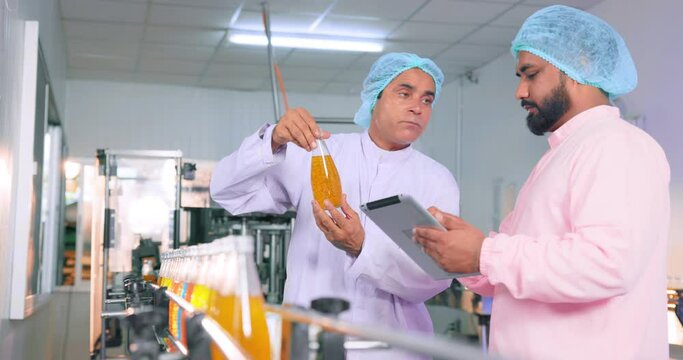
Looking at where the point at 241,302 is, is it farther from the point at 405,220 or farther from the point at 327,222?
the point at 327,222

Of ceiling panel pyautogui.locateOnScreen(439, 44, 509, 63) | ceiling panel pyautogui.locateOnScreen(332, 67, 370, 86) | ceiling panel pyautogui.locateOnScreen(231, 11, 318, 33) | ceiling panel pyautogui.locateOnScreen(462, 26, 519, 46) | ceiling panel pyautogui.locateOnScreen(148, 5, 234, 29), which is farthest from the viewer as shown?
ceiling panel pyautogui.locateOnScreen(332, 67, 370, 86)

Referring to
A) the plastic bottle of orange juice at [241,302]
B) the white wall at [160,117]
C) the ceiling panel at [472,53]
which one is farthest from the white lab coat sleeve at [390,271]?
the white wall at [160,117]

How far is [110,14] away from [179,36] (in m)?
0.66

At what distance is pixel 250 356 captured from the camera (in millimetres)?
935

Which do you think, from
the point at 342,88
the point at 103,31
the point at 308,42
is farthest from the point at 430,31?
the point at 103,31

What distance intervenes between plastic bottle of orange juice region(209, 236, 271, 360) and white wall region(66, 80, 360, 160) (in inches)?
261

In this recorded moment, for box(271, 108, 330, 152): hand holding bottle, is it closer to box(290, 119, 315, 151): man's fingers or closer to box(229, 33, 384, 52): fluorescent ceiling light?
box(290, 119, 315, 151): man's fingers

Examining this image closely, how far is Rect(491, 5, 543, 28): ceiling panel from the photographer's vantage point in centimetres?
511

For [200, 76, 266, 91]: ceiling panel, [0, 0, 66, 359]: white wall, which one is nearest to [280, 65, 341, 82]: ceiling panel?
[200, 76, 266, 91]: ceiling panel

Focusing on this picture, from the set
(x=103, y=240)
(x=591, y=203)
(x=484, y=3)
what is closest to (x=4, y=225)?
(x=591, y=203)

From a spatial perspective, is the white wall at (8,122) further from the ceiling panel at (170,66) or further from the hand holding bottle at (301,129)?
the ceiling panel at (170,66)

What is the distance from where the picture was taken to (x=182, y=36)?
5934 mm

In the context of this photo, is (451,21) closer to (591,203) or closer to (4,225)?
(4,225)

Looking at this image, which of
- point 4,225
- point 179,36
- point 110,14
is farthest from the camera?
point 179,36
